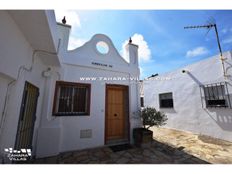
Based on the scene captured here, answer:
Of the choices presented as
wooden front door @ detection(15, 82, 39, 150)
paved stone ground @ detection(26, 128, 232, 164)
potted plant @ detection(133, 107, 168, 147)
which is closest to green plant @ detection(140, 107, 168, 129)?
potted plant @ detection(133, 107, 168, 147)

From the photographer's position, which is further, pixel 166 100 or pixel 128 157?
pixel 166 100

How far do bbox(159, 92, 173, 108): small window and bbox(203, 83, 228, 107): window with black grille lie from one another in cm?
194

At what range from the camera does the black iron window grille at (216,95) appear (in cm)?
438

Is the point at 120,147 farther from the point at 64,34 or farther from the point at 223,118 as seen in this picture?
the point at 64,34

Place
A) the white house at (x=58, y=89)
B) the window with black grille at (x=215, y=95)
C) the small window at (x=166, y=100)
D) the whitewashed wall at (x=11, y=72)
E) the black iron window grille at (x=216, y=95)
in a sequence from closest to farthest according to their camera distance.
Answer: the whitewashed wall at (x=11, y=72) → the white house at (x=58, y=89) → the black iron window grille at (x=216, y=95) → the window with black grille at (x=215, y=95) → the small window at (x=166, y=100)

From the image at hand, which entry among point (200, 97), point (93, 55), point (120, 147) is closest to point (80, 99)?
point (93, 55)

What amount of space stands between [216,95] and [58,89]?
20.7 ft

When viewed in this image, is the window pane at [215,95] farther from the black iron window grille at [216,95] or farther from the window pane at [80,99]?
the window pane at [80,99]

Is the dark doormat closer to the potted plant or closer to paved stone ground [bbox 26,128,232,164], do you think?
paved stone ground [bbox 26,128,232,164]

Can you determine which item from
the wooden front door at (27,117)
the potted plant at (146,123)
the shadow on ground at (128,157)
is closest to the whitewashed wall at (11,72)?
the wooden front door at (27,117)

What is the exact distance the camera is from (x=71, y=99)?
3906 millimetres

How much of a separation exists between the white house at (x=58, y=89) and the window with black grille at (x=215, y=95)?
3.26 m

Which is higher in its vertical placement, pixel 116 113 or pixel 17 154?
pixel 116 113
